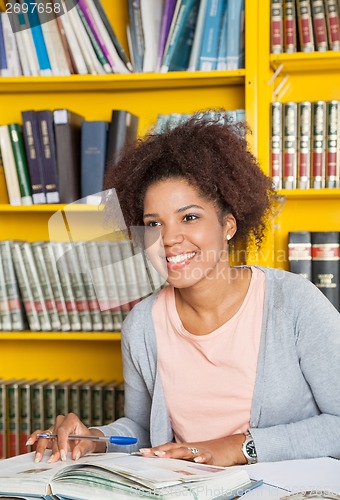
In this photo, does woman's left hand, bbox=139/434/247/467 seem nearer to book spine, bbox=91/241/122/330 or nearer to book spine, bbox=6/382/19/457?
book spine, bbox=91/241/122/330

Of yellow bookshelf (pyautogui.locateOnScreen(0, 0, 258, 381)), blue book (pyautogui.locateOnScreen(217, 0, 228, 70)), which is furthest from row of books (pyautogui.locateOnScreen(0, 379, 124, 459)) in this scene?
blue book (pyautogui.locateOnScreen(217, 0, 228, 70))

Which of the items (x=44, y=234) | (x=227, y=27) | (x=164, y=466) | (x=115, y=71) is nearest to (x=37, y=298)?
(x=44, y=234)

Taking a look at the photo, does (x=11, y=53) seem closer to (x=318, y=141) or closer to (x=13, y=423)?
(x=318, y=141)

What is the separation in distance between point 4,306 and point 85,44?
2.71 ft

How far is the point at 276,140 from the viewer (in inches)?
81.3

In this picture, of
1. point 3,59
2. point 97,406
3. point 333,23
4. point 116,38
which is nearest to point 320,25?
point 333,23

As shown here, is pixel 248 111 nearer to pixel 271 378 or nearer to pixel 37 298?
pixel 37 298

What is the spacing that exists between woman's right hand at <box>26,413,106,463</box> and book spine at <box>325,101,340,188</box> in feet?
3.78

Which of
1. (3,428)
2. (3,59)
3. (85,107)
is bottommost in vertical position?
(3,428)

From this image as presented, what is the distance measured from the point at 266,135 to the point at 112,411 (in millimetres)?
977

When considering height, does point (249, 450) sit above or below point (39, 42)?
below

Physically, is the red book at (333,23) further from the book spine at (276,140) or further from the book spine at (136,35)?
the book spine at (136,35)

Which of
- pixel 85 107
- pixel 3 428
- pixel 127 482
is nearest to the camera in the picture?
pixel 127 482

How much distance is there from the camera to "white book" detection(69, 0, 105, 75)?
6.86ft
